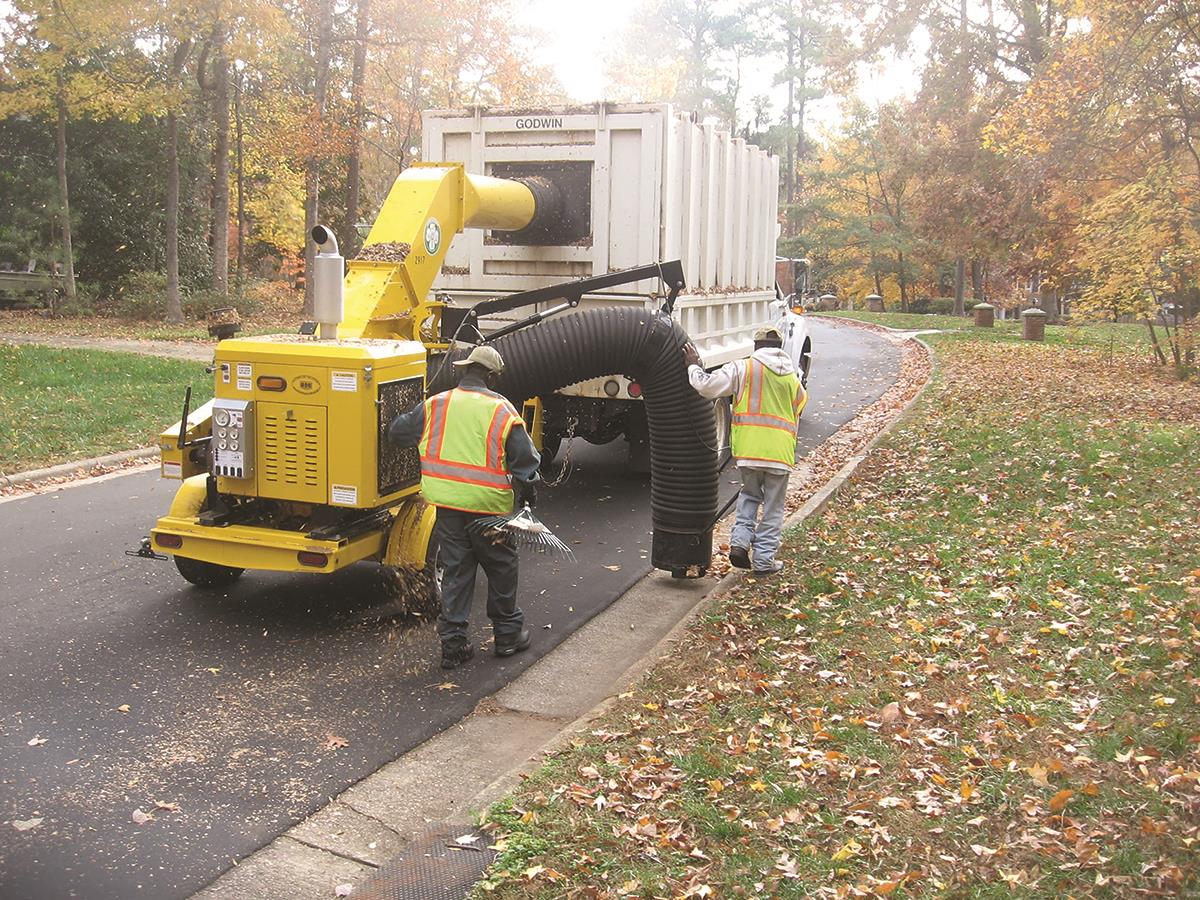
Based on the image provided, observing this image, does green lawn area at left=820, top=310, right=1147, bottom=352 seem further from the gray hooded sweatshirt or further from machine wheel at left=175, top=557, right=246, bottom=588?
machine wheel at left=175, top=557, right=246, bottom=588

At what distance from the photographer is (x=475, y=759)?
5180mm

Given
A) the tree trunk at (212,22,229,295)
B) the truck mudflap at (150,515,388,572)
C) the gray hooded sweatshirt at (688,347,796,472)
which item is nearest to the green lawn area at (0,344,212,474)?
the truck mudflap at (150,515,388,572)

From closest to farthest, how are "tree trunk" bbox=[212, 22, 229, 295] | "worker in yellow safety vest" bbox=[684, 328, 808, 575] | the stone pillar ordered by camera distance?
"worker in yellow safety vest" bbox=[684, 328, 808, 575] → "tree trunk" bbox=[212, 22, 229, 295] → the stone pillar

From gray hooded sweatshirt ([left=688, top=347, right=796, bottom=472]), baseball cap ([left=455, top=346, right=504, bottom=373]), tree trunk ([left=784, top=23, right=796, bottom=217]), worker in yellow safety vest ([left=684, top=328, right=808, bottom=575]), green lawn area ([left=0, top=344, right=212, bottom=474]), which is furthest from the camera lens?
tree trunk ([left=784, top=23, right=796, bottom=217])

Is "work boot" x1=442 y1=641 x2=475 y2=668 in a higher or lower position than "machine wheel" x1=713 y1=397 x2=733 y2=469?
lower

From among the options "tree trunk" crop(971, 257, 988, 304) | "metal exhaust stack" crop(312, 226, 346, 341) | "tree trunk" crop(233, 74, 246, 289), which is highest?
"tree trunk" crop(233, 74, 246, 289)

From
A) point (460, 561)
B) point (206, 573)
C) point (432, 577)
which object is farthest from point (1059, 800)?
point (206, 573)

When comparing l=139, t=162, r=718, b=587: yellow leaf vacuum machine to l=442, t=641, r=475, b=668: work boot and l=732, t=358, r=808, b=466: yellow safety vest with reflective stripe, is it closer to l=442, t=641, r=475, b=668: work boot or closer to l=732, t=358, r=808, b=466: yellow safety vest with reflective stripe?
l=732, t=358, r=808, b=466: yellow safety vest with reflective stripe

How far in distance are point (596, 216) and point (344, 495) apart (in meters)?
4.80

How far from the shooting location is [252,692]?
5.80 metres

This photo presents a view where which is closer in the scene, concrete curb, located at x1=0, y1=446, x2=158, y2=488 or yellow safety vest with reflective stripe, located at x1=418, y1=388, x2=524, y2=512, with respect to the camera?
yellow safety vest with reflective stripe, located at x1=418, y1=388, x2=524, y2=512

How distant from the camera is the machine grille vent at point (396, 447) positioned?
6672 mm

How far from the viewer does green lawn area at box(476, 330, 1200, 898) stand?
388 cm

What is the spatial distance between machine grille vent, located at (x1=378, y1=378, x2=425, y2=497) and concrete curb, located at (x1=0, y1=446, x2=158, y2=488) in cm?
528
